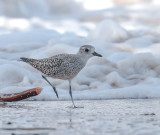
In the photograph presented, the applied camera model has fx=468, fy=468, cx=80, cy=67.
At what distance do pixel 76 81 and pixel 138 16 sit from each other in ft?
27.9

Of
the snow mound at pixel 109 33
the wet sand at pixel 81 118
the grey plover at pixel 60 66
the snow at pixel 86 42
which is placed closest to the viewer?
the wet sand at pixel 81 118

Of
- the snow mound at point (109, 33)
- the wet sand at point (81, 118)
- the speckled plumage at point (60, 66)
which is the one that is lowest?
the wet sand at point (81, 118)

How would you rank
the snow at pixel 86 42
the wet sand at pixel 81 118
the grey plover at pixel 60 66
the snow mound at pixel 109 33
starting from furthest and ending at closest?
1. the snow mound at pixel 109 33
2. the snow at pixel 86 42
3. the grey plover at pixel 60 66
4. the wet sand at pixel 81 118

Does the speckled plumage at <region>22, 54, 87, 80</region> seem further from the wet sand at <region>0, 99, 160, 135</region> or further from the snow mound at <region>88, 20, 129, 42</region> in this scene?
the snow mound at <region>88, 20, 129, 42</region>

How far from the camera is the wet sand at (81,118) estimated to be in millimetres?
3414

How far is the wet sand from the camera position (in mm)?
3414

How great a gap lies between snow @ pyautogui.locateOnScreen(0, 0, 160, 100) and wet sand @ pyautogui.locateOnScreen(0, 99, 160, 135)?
2.20 feet

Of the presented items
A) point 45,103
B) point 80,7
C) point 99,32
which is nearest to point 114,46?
point 99,32

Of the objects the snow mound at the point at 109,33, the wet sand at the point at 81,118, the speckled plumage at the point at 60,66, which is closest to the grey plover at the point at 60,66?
the speckled plumage at the point at 60,66

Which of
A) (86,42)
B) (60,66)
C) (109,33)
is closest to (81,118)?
(60,66)

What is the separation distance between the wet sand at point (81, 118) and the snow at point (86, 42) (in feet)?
2.20

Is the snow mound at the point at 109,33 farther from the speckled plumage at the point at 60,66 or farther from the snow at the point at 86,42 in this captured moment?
the speckled plumage at the point at 60,66

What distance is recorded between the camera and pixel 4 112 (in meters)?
4.34

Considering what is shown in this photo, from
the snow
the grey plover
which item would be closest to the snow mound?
the snow
